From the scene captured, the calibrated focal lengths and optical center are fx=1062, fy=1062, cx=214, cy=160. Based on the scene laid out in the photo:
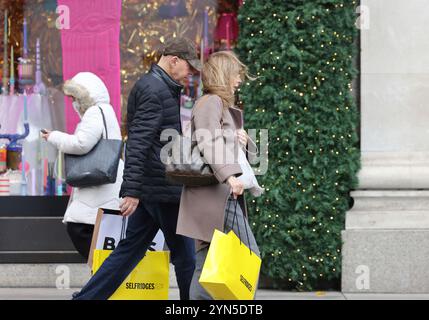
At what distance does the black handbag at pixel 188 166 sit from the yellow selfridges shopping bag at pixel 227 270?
432 mm

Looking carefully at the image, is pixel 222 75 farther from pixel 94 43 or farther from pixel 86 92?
pixel 94 43

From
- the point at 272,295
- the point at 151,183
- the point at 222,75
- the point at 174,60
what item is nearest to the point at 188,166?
the point at 222,75

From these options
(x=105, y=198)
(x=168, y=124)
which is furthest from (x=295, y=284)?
(x=168, y=124)

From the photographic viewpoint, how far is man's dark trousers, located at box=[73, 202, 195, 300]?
683 cm

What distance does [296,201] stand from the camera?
8.48 m

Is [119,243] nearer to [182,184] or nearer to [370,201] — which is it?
[182,184]

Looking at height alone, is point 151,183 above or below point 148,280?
above

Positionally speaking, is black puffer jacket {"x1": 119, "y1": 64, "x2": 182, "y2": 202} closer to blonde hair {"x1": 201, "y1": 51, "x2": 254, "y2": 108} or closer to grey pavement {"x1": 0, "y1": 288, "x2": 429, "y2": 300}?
blonde hair {"x1": 201, "y1": 51, "x2": 254, "y2": 108}

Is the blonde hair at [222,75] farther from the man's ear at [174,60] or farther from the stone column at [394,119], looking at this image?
the stone column at [394,119]

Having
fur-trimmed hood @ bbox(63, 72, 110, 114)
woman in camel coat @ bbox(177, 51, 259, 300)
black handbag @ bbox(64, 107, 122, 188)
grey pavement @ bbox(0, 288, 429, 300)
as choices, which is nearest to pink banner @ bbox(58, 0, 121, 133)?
fur-trimmed hood @ bbox(63, 72, 110, 114)

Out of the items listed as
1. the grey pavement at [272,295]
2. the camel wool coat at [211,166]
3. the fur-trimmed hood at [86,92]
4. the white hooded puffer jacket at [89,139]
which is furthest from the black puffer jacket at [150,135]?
Result: the grey pavement at [272,295]

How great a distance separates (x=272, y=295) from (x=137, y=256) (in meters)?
1.89

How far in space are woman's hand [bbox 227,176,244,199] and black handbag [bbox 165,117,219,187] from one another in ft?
0.62

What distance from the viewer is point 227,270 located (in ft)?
18.7
